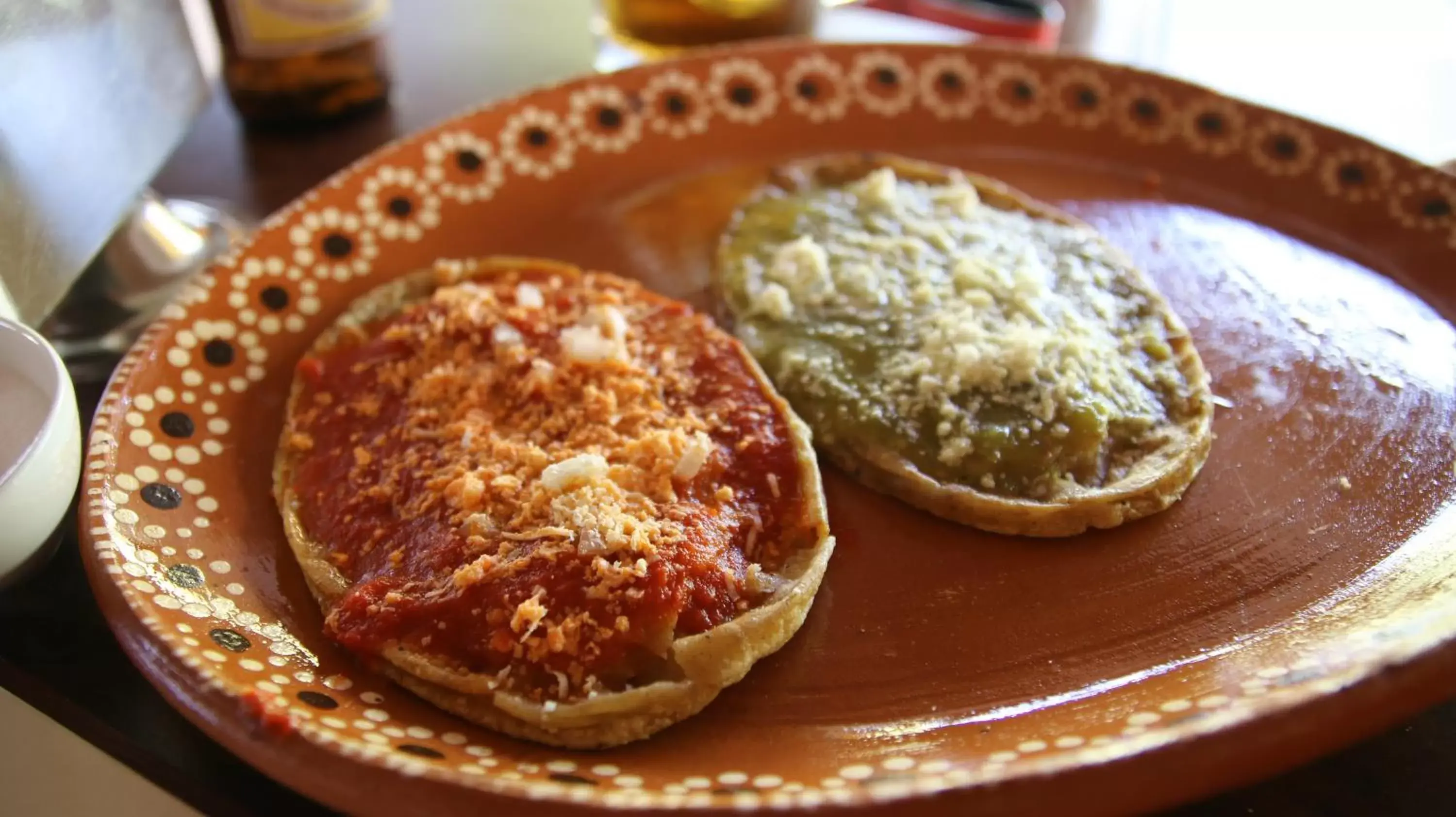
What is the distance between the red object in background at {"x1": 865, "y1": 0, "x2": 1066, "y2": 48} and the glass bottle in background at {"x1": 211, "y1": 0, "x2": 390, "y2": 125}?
165cm

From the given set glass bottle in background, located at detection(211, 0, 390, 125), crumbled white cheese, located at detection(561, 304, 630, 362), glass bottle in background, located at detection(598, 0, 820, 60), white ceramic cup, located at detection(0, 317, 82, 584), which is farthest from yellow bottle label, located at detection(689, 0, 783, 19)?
white ceramic cup, located at detection(0, 317, 82, 584)

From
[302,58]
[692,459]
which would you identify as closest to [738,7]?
[302,58]

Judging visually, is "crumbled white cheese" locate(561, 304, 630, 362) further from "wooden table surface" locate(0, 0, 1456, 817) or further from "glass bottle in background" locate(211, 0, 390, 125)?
"glass bottle in background" locate(211, 0, 390, 125)

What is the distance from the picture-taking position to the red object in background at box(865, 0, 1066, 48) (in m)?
2.89

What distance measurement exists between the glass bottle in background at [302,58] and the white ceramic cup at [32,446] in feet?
3.60

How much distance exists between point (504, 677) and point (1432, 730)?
3.87ft

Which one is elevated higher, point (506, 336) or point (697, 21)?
point (697, 21)

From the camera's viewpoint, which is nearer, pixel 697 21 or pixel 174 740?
pixel 174 740

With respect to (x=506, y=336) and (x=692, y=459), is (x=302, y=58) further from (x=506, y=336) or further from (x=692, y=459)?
(x=692, y=459)

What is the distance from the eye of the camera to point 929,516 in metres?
1.62

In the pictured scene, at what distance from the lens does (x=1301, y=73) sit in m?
3.29

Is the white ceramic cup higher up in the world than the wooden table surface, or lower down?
higher up

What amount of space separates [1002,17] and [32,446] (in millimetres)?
2651

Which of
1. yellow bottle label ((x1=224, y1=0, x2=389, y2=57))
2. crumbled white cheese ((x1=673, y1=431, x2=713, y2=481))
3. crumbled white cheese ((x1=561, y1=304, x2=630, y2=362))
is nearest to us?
crumbled white cheese ((x1=673, y1=431, x2=713, y2=481))
